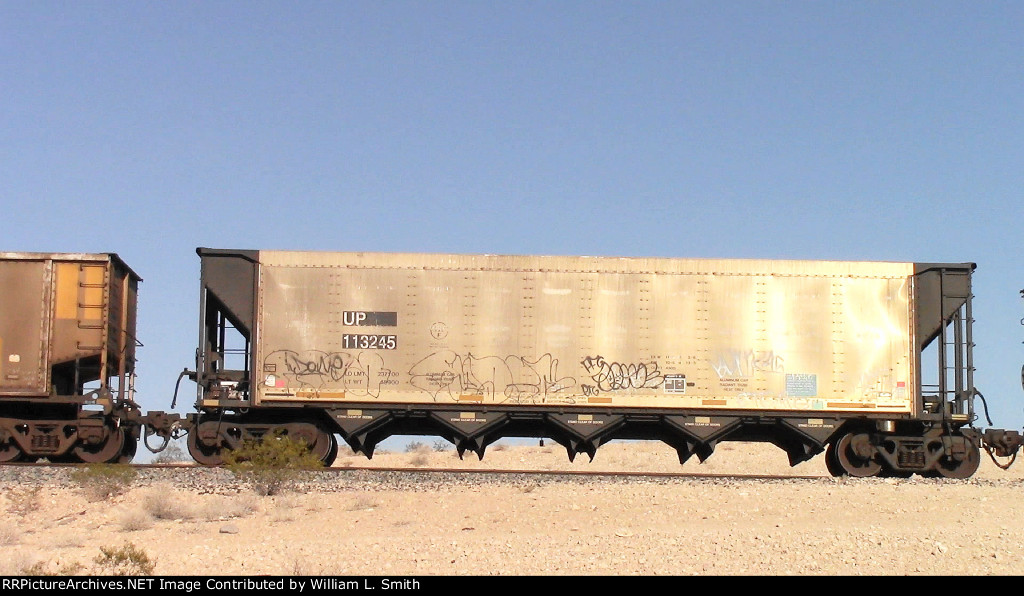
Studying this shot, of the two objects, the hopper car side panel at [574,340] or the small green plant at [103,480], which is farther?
the hopper car side panel at [574,340]

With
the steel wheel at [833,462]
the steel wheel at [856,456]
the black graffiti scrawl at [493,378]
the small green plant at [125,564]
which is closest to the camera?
the small green plant at [125,564]

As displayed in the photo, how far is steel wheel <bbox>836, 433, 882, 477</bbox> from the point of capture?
17984 millimetres

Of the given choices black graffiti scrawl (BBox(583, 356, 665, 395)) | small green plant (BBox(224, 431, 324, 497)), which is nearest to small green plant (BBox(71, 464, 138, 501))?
small green plant (BBox(224, 431, 324, 497))

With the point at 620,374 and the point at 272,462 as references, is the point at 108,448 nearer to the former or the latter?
the point at 272,462

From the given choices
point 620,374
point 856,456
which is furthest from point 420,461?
point 856,456

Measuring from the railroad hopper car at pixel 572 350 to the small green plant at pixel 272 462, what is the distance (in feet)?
1.97

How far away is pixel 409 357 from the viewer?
1756 cm

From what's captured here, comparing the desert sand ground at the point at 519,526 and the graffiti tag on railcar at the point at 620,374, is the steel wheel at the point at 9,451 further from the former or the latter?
the graffiti tag on railcar at the point at 620,374

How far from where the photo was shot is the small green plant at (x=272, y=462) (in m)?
15.2

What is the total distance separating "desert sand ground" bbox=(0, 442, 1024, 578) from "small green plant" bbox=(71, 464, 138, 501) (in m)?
0.16

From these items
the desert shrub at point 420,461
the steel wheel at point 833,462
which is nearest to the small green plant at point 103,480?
the steel wheel at point 833,462

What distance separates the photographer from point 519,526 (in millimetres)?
11852

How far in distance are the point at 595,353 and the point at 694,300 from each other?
76.6 inches

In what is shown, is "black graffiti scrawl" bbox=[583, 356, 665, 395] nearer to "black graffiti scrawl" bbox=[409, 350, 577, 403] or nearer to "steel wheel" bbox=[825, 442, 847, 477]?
"black graffiti scrawl" bbox=[409, 350, 577, 403]
